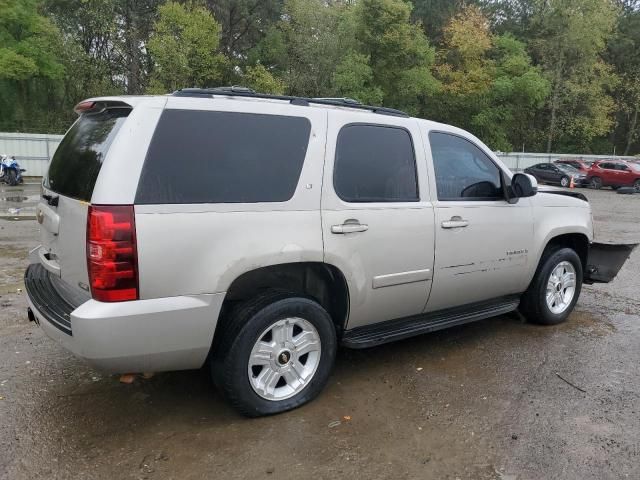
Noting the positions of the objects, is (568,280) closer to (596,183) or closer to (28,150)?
(28,150)

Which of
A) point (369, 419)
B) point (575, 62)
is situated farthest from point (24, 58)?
point (575, 62)

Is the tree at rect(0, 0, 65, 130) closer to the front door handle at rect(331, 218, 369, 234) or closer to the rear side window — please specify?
the rear side window

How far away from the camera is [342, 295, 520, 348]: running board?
3.86 metres

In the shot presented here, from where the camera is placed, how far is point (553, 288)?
5.27 meters

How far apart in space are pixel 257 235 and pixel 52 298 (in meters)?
1.31

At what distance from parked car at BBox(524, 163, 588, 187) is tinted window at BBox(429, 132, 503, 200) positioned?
26.4m

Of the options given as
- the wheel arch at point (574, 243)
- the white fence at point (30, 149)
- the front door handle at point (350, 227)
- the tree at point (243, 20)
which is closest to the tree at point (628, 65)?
the tree at point (243, 20)

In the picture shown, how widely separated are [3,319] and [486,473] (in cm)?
438

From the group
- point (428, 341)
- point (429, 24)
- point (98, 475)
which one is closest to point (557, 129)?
point (429, 24)

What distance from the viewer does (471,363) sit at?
14.5ft

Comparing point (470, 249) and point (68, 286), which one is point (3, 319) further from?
point (470, 249)

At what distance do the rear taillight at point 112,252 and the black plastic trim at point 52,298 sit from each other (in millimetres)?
257

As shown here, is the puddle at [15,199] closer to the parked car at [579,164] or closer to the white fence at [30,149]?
the white fence at [30,149]

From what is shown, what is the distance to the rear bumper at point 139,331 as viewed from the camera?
9.42 feet
